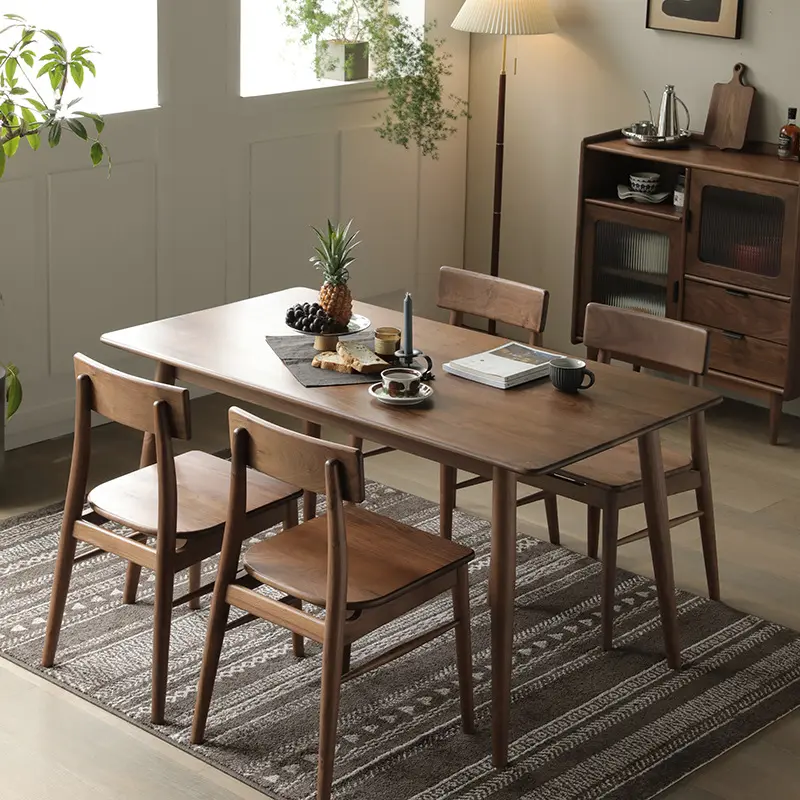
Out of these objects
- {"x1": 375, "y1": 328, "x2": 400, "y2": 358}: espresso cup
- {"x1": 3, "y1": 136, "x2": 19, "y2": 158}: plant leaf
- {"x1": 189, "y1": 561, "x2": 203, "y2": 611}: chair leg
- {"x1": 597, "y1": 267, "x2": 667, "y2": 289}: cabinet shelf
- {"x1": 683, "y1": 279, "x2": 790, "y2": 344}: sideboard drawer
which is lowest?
{"x1": 189, "y1": 561, "x2": 203, "y2": 611}: chair leg

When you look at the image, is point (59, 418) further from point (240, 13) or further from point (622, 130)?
point (622, 130)

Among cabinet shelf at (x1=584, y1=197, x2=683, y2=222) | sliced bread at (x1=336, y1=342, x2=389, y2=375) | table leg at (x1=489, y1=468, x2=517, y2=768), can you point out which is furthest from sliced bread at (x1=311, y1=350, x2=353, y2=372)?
cabinet shelf at (x1=584, y1=197, x2=683, y2=222)

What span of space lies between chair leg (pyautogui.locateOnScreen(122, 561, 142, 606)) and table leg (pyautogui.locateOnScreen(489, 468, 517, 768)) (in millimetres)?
1186

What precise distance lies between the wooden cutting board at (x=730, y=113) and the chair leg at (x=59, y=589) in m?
3.11

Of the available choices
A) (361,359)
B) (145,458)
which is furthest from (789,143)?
(145,458)

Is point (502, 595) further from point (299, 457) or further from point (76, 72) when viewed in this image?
point (76, 72)

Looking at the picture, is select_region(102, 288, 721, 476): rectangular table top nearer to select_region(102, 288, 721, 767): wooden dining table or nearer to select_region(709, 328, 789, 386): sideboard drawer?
select_region(102, 288, 721, 767): wooden dining table

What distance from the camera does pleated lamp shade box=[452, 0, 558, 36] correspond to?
18.4 feet

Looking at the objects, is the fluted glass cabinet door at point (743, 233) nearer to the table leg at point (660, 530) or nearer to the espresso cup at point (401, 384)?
the table leg at point (660, 530)

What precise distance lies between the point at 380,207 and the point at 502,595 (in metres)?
3.35

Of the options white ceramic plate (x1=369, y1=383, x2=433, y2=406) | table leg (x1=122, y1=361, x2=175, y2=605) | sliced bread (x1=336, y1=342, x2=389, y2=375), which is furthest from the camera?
table leg (x1=122, y1=361, x2=175, y2=605)

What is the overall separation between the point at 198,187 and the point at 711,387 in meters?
2.17

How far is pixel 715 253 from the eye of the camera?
520cm

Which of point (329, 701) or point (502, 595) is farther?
point (502, 595)
